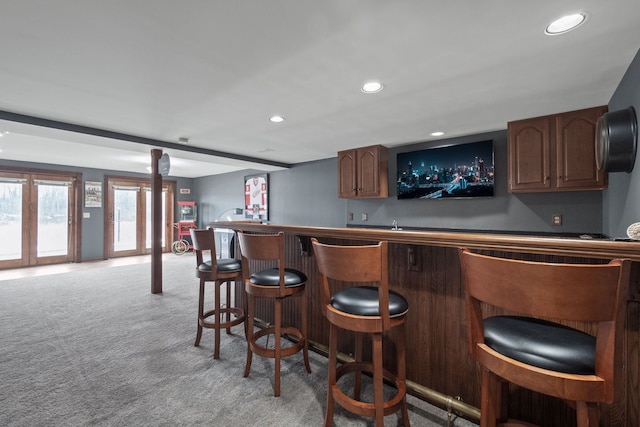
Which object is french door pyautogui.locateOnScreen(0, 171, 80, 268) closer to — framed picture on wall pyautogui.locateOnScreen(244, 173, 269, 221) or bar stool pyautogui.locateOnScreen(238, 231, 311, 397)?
framed picture on wall pyautogui.locateOnScreen(244, 173, 269, 221)

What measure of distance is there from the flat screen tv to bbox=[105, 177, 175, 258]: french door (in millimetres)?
6757

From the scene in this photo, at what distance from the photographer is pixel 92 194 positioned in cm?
699

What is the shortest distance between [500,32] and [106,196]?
28.4 ft

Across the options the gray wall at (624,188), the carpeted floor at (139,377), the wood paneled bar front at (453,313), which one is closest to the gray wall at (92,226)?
the carpeted floor at (139,377)

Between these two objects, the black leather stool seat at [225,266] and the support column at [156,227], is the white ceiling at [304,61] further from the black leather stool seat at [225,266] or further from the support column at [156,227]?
the black leather stool seat at [225,266]

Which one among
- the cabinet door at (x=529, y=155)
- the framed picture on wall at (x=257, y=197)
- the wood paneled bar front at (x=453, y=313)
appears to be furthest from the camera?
the framed picture on wall at (x=257, y=197)

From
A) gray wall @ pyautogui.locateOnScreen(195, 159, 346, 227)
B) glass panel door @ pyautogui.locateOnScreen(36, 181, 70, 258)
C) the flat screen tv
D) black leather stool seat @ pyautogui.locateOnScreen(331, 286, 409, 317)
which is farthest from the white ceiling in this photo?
glass panel door @ pyautogui.locateOnScreen(36, 181, 70, 258)

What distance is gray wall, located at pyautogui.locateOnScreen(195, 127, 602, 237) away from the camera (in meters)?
3.24

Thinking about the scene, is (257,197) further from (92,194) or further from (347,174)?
(92,194)

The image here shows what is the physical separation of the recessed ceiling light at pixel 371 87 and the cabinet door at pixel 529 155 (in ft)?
6.33

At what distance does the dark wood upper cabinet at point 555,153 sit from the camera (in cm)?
282

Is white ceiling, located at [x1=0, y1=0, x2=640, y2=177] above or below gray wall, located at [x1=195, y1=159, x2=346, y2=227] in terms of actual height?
above

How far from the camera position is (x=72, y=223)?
6.70 metres

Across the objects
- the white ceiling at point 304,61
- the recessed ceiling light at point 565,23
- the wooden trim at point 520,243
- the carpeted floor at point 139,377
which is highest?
the white ceiling at point 304,61
